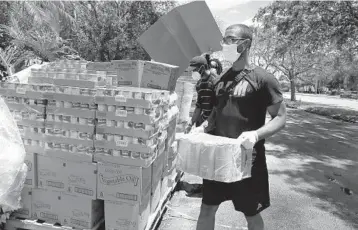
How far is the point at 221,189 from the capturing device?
238 cm

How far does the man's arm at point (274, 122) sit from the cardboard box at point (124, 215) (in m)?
1.25

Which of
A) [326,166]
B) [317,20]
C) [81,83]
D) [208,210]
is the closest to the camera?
[208,210]

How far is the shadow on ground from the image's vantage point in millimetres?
4449

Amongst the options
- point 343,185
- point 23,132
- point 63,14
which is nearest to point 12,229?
point 23,132

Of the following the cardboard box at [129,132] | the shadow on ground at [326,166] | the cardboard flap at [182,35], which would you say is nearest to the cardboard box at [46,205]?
the cardboard box at [129,132]

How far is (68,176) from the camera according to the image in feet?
9.46

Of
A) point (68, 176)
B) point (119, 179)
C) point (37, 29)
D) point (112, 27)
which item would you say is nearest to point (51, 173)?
point (68, 176)

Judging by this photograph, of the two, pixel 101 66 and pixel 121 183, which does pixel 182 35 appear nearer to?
pixel 101 66

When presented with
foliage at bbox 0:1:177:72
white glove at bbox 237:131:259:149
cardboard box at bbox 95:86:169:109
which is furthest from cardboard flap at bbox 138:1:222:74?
foliage at bbox 0:1:177:72


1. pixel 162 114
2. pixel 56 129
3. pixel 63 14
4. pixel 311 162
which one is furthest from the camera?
pixel 63 14

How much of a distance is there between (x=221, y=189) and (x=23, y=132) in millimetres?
1867

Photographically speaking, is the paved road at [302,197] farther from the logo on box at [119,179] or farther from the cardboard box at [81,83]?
the cardboard box at [81,83]

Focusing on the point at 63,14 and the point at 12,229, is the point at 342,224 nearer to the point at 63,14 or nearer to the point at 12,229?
the point at 12,229

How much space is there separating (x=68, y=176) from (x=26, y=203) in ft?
1.73
